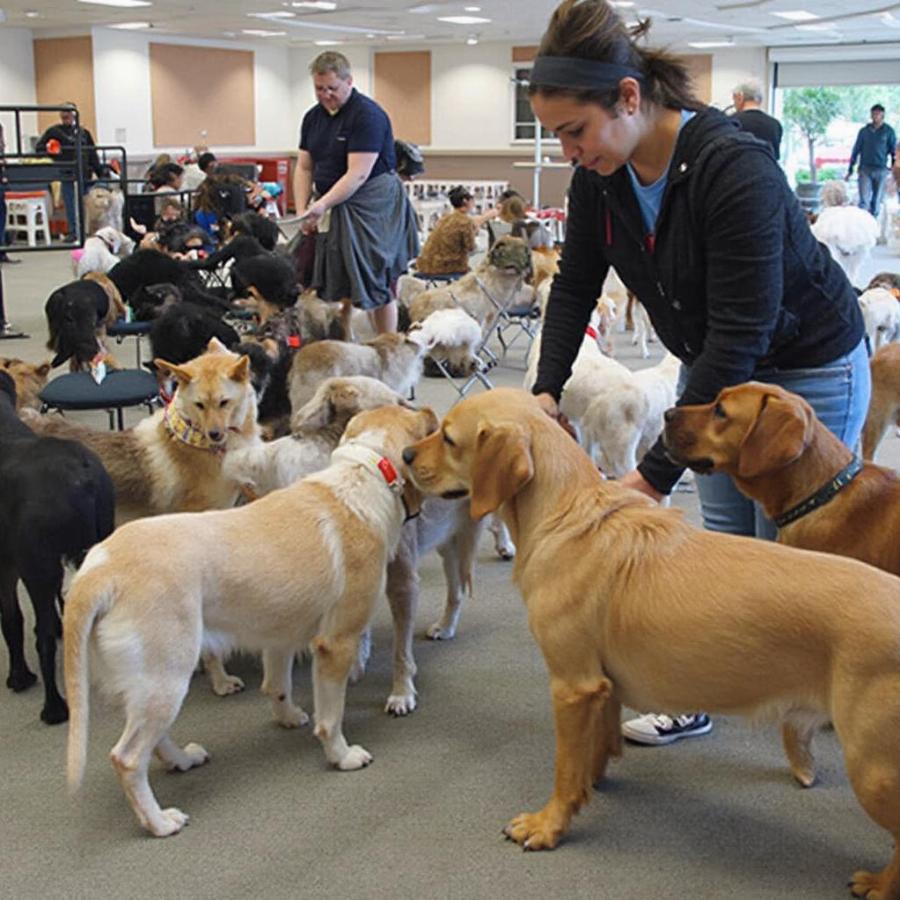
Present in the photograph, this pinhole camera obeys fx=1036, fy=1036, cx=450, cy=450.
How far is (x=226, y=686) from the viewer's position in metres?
3.09

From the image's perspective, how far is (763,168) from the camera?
208cm

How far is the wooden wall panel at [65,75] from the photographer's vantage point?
20.3 metres

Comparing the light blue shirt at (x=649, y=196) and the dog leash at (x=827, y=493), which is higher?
the light blue shirt at (x=649, y=196)

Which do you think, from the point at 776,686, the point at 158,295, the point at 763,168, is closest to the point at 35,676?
the point at 776,686

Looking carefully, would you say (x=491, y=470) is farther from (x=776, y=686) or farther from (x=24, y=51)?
(x=24, y=51)

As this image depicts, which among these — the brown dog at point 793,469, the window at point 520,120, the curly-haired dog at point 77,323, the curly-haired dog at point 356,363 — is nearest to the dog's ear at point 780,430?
the brown dog at point 793,469

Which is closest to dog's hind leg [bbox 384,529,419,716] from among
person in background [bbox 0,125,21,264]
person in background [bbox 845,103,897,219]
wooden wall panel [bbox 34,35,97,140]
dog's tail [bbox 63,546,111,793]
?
dog's tail [bbox 63,546,111,793]

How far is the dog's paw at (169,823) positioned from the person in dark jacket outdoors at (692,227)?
1297 mm

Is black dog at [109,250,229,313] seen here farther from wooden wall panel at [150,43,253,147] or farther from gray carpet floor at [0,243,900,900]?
wooden wall panel at [150,43,253,147]

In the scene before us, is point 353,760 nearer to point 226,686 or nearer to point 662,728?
point 226,686

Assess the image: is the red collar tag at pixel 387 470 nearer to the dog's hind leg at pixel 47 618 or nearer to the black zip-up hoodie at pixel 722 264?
the black zip-up hoodie at pixel 722 264

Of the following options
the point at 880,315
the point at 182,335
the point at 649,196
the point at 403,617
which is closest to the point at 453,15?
the point at 880,315

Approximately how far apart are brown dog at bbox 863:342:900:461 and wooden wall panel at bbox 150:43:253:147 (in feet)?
65.1

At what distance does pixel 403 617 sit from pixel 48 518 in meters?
1.02
